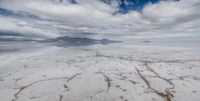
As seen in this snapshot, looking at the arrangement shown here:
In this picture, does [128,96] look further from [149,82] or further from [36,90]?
[36,90]

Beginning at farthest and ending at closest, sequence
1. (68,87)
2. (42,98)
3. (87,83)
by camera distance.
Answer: (87,83)
(68,87)
(42,98)

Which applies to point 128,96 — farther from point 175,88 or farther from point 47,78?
point 47,78

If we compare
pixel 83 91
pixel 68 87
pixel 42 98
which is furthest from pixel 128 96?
pixel 42 98

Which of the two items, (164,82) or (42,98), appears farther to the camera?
(164,82)

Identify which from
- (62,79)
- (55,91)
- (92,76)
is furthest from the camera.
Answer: (92,76)

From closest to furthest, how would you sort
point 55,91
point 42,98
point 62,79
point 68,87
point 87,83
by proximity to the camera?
point 42,98 → point 55,91 → point 68,87 → point 87,83 → point 62,79

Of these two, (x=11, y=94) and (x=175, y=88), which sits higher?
(x=175, y=88)

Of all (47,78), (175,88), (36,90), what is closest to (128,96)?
(175,88)

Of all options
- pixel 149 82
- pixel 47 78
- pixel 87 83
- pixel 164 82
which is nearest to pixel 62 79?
pixel 47 78

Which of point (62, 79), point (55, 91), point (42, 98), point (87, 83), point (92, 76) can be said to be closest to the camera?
point (42, 98)

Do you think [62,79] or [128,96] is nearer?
[128,96]
